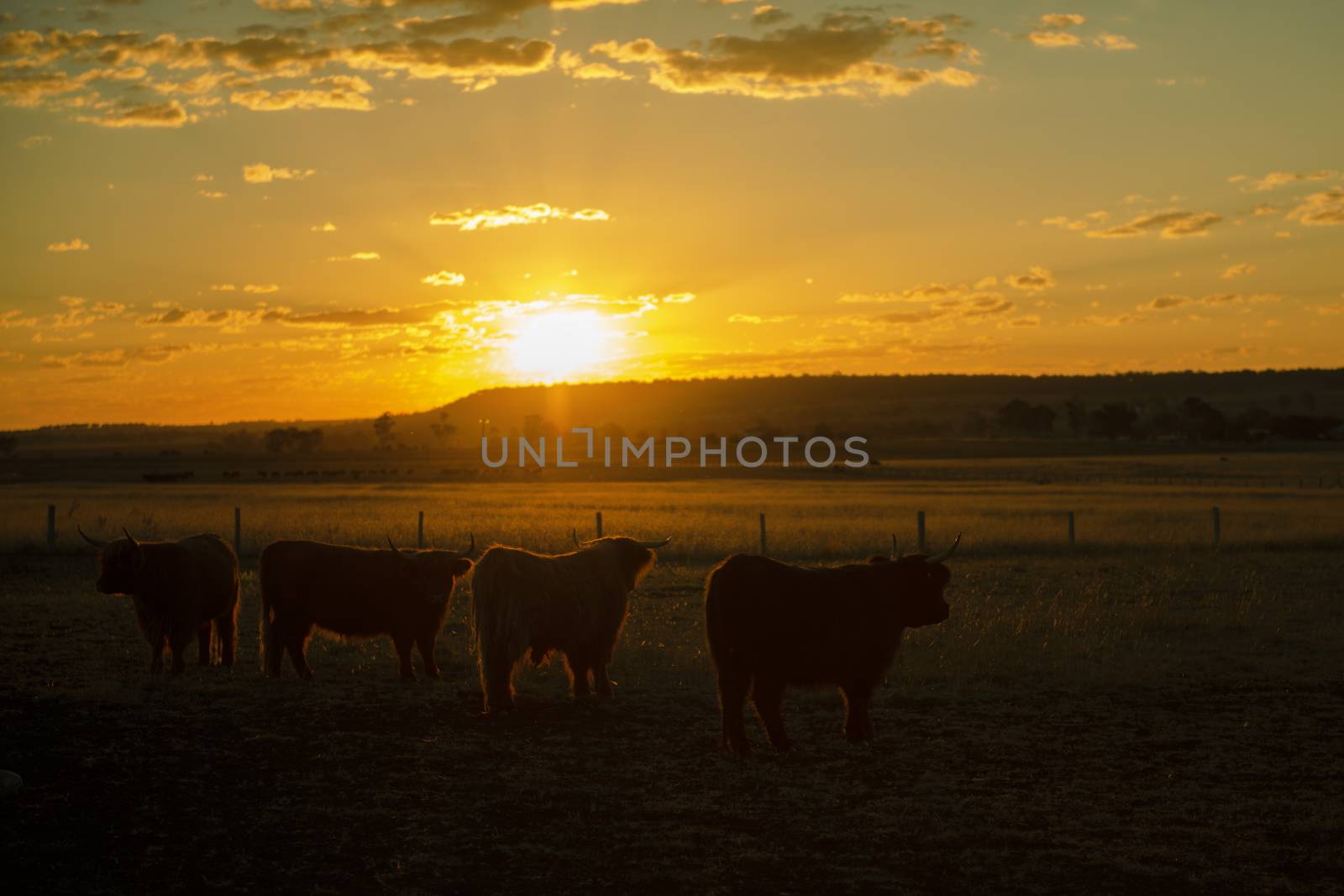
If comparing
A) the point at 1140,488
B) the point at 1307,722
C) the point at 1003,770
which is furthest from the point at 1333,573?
the point at 1140,488

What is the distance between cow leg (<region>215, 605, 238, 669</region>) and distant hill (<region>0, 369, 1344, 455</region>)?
334 feet

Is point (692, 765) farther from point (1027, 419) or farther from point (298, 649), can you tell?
point (1027, 419)

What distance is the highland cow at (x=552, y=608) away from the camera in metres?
10.6

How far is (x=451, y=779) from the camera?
27.5ft

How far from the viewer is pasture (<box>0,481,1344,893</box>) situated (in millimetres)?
6508

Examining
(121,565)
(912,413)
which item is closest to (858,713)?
(121,565)

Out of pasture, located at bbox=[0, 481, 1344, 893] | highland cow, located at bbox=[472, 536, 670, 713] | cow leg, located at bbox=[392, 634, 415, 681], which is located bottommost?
pasture, located at bbox=[0, 481, 1344, 893]

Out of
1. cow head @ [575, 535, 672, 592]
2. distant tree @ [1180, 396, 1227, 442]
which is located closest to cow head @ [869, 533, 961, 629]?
cow head @ [575, 535, 672, 592]

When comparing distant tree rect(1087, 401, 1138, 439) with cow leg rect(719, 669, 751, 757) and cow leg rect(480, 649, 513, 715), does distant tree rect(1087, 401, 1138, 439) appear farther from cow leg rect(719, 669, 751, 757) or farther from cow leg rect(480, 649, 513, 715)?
cow leg rect(719, 669, 751, 757)

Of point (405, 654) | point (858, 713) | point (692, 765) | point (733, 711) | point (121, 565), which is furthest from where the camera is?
point (405, 654)

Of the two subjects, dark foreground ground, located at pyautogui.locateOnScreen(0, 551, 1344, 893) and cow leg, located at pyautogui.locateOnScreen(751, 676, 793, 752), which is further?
cow leg, located at pyautogui.locateOnScreen(751, 676, 793, 752)

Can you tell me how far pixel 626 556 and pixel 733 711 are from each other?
9.96ft

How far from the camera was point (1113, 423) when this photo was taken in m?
119

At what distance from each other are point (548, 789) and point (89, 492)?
2030 inches
